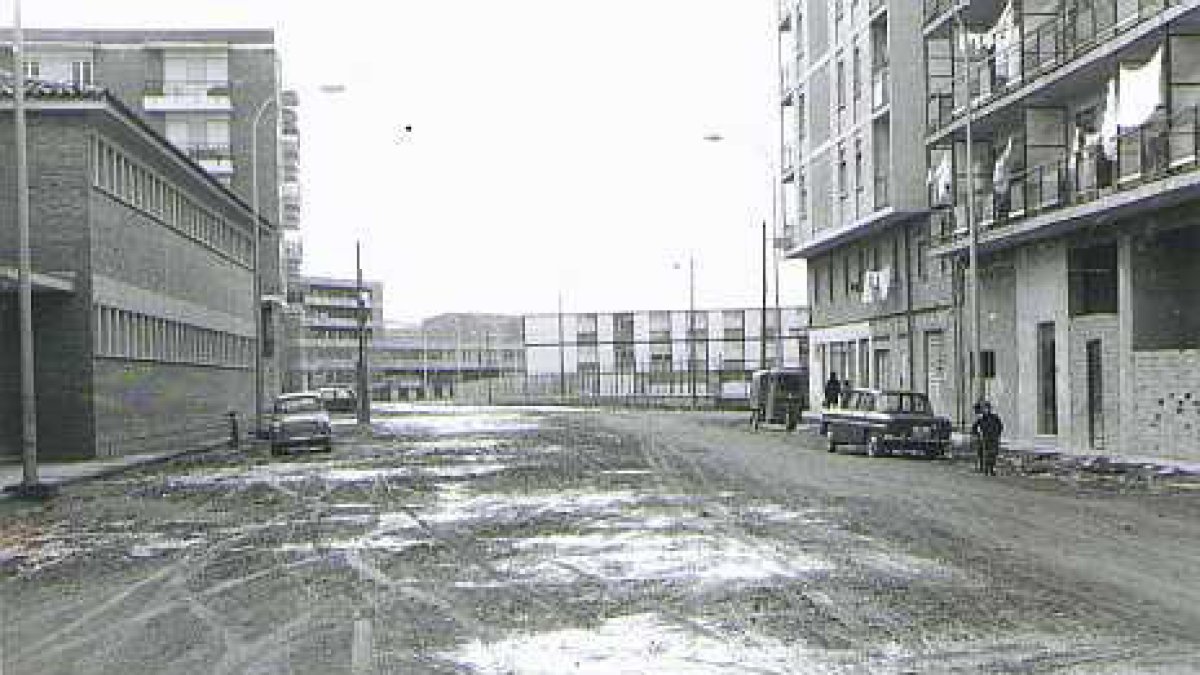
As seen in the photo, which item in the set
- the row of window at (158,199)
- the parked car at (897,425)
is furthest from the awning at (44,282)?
the parked car at (897,425)

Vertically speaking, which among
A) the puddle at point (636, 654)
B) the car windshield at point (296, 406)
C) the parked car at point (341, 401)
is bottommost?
the parked car at point (341, 401)

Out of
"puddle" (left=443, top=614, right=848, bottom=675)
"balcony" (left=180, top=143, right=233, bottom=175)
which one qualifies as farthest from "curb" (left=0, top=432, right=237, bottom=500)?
"balcony" (left=180, top=143, right=233, bottom=175)

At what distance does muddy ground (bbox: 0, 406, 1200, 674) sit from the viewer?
335 inches

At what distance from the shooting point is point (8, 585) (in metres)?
12.3

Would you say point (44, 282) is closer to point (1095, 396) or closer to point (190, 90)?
point (1095, 396)

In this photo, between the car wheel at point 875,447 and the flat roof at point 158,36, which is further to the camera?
the flat roof at point 158,36

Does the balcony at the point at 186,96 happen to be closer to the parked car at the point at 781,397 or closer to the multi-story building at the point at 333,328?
the parked car at the point at 781,397

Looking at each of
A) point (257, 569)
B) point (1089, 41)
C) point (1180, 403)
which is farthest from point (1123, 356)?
point (257, 569)

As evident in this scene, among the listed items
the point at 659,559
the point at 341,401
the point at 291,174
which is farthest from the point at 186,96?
the point at 659,559

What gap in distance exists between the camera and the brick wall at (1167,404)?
85.6ft

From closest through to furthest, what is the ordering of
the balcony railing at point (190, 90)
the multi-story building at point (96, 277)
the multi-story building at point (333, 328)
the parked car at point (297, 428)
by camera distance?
1. the multi-story building at point (96, 277)
2. the parked car at point (297, 428)
3. the balcony railing at point (190, 90)
4. the multi-story building at point (333, 328)

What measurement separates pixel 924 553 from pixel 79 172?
25326 mm

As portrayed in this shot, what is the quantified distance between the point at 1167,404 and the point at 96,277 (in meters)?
24.7

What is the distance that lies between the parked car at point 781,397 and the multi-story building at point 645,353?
97.7ft
